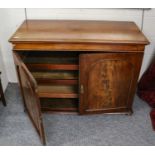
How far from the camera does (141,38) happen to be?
4.41ft

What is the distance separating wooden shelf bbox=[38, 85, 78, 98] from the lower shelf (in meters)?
0.15

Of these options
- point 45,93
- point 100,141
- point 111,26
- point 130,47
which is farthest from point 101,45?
point 100,141

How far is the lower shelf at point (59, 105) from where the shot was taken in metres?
1.71

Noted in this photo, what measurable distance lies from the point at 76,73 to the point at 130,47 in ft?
1.62

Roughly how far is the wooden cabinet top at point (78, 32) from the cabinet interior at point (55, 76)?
0.20m

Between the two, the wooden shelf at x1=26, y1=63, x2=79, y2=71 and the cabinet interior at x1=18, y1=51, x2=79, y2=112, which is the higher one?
the wooden shelf at x1=26, y1=63, x2=79, y2=71

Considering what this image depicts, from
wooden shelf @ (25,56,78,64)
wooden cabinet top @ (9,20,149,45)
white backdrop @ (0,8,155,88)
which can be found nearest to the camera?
wooden cabinet top @ (9,20,149,45)

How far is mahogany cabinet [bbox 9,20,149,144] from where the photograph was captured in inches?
52.0

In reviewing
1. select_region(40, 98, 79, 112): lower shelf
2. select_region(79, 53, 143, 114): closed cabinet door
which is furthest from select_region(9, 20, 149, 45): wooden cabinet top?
select_region(40, 98, 79, 112): lower shelf

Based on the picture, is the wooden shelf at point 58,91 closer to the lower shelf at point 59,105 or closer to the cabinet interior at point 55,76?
the cabinet interior at point 55,76

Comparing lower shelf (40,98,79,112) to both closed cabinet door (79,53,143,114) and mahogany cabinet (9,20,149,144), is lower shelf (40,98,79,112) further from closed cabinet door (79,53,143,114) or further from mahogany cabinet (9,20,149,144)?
closed cabinet door (79,53,143,114)

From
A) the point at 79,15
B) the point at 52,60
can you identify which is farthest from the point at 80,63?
the point at 79,15

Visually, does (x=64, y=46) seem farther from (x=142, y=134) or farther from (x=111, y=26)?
(x=142, y=134)

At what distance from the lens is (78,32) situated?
4.68 ft
